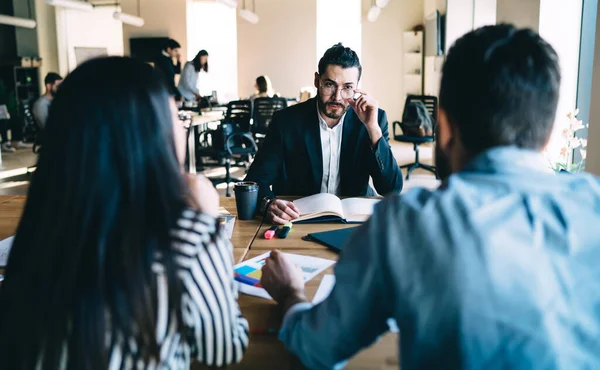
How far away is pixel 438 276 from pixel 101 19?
43.8 feet

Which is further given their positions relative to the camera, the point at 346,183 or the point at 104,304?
the point at 346,183

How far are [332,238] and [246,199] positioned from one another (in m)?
0.39

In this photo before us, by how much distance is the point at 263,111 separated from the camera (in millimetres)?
6914

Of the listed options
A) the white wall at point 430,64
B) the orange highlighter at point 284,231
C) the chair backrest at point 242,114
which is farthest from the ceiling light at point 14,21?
the orange highlighter at point 284,231

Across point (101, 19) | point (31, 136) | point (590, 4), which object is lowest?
point (31, 136)

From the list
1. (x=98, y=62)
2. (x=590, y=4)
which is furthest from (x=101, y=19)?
(x=98, y=62)

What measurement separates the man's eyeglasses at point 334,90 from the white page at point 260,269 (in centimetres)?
112

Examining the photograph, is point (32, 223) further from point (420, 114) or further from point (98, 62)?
point (420, 114)

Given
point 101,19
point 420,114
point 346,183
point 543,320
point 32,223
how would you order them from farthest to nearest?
point 101,19, point 420,114, point 346,183, point 32,223, point 543,320

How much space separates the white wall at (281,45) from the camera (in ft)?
33.8

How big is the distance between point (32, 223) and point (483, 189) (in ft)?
2.18

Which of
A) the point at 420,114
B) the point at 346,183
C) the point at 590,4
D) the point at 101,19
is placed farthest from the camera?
the point at 101,19

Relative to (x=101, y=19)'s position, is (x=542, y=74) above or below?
below

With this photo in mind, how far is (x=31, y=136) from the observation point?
396 inches
